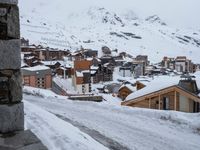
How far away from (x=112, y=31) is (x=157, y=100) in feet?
490

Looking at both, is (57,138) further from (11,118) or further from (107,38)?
(107,38)

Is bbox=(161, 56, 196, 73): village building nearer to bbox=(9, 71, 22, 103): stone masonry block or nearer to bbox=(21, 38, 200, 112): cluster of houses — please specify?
bbox=(21, 38, 200, 112): cluster of houses

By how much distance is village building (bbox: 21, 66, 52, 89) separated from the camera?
39216 mm

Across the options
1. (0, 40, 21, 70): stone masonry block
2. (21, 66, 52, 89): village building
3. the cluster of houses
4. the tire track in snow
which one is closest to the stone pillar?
(0, 40, 21, 70): stone masonry block

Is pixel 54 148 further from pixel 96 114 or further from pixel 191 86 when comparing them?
pixel 191 86

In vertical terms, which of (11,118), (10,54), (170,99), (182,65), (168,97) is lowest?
(170,99)

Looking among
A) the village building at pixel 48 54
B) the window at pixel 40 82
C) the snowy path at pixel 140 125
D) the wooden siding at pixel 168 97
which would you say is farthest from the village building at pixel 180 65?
the snowy path at pixel 140 125

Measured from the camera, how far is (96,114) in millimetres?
11742

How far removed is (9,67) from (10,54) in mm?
126

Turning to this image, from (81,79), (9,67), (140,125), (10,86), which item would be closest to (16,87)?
(10,86)

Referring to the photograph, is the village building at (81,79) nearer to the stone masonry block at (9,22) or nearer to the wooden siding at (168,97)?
the wooden siding at (168,97)

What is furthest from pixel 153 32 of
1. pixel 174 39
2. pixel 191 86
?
pixel 191 86

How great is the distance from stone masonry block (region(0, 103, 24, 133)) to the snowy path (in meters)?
4.26

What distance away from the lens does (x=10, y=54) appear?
3.56 m
